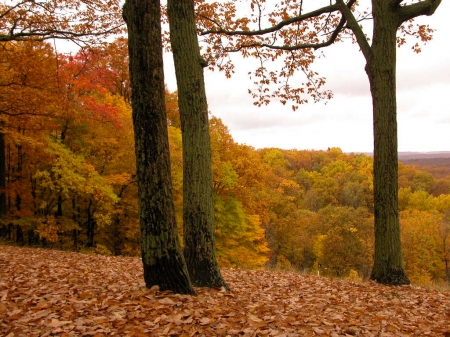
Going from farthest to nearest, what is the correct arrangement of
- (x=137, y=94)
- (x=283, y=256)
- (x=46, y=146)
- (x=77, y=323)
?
(x=283, y=256) < (x=46, y=146) < (x=137, y=94) < (x=77, y=323)

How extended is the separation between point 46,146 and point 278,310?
11.8m

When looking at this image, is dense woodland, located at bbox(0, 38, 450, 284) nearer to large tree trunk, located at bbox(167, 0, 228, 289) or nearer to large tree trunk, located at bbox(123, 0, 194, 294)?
Result: large tree trunk, located at bbox(167, 0, 228, 289)

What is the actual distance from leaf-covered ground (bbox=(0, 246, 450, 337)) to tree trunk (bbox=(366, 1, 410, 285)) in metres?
0.91

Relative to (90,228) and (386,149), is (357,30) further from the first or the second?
(90,228)

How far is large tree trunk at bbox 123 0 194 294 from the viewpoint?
4.27 metres

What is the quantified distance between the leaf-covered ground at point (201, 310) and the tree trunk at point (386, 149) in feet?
2.99

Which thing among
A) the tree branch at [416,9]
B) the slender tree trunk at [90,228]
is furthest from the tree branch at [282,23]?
the slender tree trunk at [90,228]

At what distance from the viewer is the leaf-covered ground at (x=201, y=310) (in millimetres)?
3443

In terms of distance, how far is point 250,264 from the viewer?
66.0 ft

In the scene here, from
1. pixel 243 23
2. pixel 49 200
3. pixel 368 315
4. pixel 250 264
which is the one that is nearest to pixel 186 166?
pixel 368 315

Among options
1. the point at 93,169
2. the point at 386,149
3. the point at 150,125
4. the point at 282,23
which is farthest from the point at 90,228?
the point at 150,125

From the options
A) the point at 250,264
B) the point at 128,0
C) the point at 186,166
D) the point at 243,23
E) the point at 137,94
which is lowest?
the point at 250,264

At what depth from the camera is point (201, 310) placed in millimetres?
3975

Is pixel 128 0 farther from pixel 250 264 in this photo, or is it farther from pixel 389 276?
pixel 250 264
